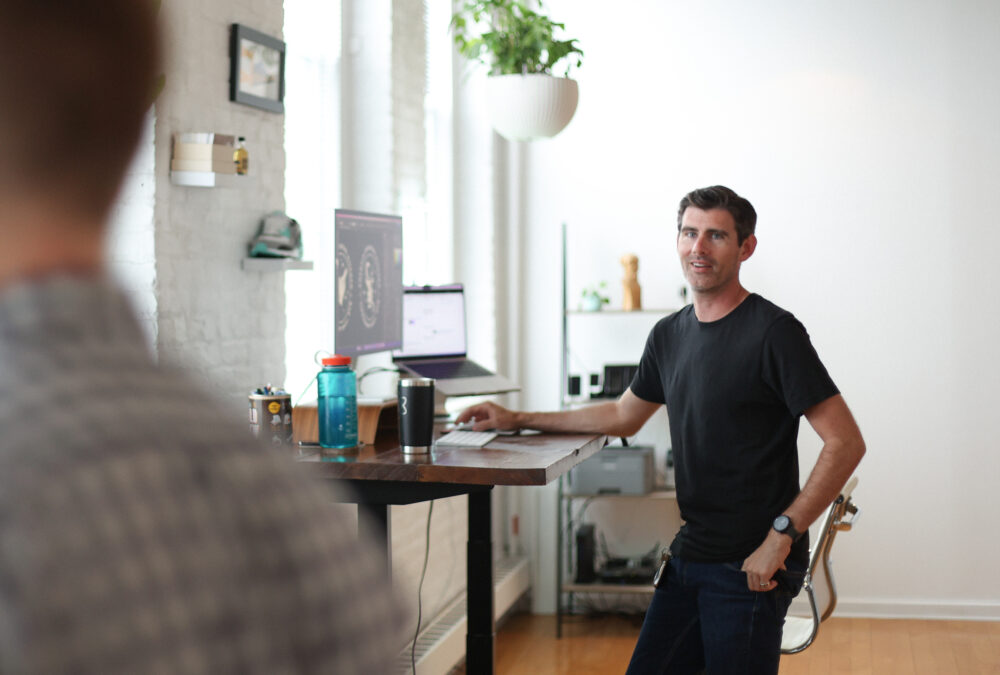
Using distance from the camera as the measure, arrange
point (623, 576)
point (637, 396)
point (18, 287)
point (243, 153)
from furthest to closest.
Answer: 1. point (623, 576)
2. point (637, 396)
3. point (243, 153)
4. point (18, 287)

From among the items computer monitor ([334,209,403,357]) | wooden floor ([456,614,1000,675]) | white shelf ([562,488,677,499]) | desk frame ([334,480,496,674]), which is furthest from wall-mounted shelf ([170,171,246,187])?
white shelf ([562,488,677,499])

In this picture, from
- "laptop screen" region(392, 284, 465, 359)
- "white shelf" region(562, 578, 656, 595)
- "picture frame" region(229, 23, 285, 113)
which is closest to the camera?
"picture frame" region(229, 23, 285, 113)

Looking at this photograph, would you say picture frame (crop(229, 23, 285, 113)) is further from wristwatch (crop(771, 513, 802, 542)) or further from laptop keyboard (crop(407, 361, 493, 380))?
wristwatch (crop(771, 513, 802, 542))

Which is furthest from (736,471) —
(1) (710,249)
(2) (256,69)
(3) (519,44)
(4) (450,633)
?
(3) (519,44)

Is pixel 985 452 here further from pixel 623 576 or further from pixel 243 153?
pixel 243 153

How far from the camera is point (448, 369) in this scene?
3477 millimetres

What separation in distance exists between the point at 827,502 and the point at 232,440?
2.09 m

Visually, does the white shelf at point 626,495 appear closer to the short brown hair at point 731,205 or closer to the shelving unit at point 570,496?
the shelving unit at point 570,496

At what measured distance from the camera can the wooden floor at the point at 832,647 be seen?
4.23 m

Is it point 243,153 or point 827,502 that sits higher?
point 243,153

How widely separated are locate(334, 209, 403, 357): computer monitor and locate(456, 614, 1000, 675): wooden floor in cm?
178

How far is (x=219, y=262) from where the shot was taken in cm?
264

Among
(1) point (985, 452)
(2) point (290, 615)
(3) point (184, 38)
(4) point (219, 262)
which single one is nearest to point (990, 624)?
(1) point (985, 452)

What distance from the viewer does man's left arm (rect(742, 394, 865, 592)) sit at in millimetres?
2279
